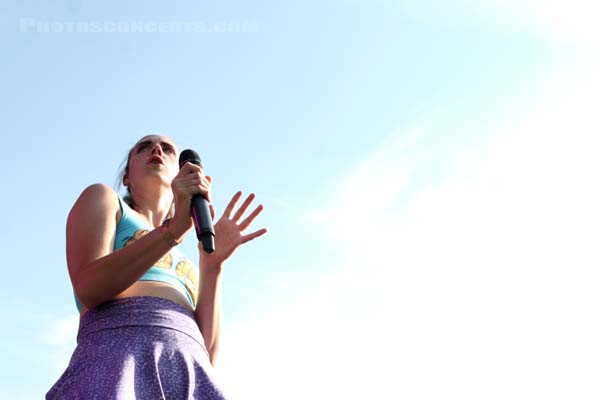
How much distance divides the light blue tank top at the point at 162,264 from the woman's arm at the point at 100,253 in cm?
12

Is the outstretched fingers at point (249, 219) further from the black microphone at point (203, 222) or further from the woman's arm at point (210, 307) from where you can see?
the black microphone at point (203, 222)

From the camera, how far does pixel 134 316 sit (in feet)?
9.34

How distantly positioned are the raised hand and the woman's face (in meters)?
0.37

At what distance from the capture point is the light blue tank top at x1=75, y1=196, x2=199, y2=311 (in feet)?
10.4

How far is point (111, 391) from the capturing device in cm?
255

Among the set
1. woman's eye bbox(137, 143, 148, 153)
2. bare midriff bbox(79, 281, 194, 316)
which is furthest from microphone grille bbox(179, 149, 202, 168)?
bare midriff bbox(79, 281, 194, 316)

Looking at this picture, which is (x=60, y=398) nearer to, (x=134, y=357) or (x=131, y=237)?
(x=134, y=357)

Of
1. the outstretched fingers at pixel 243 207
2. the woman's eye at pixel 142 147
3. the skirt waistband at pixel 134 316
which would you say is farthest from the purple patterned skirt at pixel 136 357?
the woman's eye at pixel 142 147

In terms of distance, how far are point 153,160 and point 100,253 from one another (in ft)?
2.98

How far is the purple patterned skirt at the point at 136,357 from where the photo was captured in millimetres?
2625

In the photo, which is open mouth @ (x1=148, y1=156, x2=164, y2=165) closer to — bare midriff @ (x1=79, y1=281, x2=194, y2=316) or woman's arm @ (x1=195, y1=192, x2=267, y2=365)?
woman's arm @ (x1=195, y1=192, x2=267, y2=365)

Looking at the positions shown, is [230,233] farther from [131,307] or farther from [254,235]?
[131,307]

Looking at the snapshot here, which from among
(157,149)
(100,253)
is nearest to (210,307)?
(100,253)

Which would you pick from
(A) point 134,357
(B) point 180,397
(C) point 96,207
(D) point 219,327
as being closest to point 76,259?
(C) point 96,207
